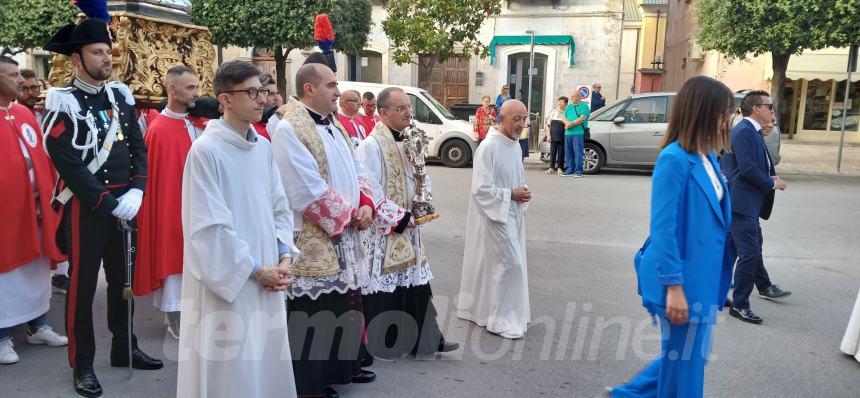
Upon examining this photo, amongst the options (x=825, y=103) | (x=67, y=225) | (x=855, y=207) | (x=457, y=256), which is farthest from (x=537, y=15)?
(x=67, y=225)

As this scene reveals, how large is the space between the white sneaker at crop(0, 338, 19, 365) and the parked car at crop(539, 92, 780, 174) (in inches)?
464

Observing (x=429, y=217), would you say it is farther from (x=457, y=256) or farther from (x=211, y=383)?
(x=457, y=256)

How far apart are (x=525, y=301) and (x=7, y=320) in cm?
354

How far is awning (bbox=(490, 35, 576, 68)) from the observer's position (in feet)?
80.4

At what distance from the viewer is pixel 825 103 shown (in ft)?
72.0

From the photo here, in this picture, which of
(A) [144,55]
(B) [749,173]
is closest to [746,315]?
(B) [749,173]

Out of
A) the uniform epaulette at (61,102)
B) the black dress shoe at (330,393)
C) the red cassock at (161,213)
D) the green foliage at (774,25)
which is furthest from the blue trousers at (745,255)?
the green foliage at (774,25)

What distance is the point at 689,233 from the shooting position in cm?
325

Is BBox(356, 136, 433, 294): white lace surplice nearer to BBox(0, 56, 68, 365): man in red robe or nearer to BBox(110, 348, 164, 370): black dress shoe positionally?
BBox(110, 348, 164, 370): black dress shoe

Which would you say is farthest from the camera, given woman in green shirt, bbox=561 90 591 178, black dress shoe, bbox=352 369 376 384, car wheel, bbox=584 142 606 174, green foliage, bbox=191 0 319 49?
green foliage, bbox=191 0 319 49

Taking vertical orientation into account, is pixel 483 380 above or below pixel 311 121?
below

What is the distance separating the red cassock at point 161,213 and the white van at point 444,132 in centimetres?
1091

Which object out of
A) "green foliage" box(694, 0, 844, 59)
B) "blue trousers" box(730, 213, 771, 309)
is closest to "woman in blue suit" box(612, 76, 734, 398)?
"blue trousers" box(730, 213, 771, 309)

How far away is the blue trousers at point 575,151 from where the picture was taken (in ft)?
46.8
